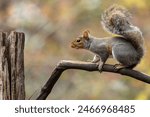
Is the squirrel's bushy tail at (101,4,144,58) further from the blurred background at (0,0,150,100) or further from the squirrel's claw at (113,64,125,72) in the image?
the blurred background at (0,0,150,100)

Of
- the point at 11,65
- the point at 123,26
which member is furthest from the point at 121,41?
the point at 11,65

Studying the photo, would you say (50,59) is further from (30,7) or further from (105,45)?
(105,45)

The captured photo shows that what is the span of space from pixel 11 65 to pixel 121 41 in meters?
0.57

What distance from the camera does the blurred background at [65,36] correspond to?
266 inches

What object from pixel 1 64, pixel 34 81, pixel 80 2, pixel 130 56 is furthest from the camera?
pixel 80 2

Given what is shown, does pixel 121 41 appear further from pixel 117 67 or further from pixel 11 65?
pixel 11 65

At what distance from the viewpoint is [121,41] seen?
2873 millimetres

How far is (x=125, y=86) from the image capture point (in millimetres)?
7012

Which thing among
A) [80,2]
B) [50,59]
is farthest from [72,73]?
[80,2]

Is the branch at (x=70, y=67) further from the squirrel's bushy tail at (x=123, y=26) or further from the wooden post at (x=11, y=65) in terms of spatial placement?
the squirrel's bushy tail at (x=123, y=26)

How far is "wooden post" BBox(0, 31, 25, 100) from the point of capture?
8.14ft

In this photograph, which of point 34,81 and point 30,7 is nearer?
point 34,81

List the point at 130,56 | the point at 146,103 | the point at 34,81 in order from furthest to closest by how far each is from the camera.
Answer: the point at 34,81 → the point at 146,103 → the point at 130,56

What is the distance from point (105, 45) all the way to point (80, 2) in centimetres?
420
